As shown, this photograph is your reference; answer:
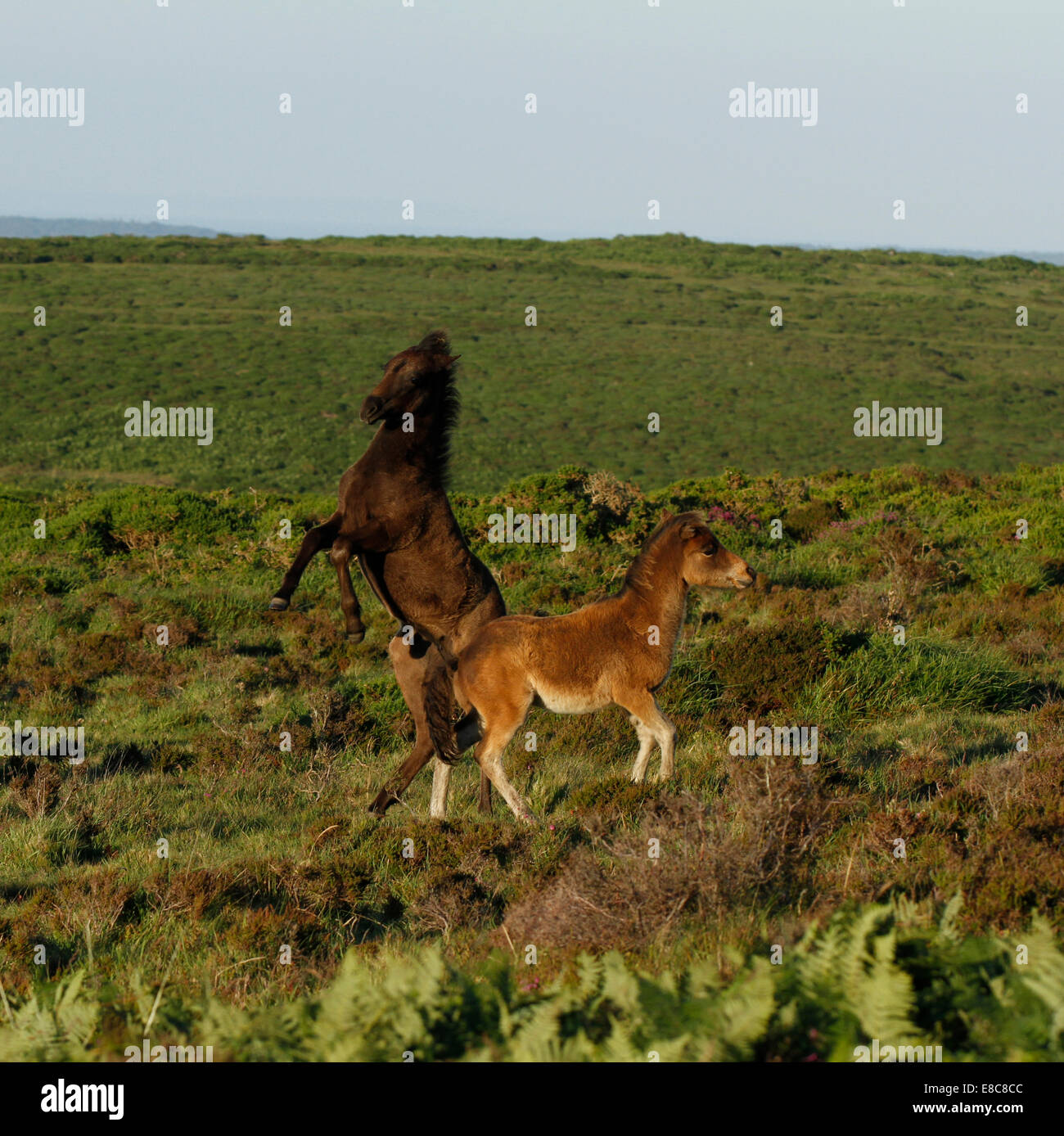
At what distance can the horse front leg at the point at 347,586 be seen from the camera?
22.6ft

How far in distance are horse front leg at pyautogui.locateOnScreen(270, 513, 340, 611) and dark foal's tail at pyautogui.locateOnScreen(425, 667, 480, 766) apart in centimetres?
103

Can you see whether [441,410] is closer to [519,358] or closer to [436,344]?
[436,344]

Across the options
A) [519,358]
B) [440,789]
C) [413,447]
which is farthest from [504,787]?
[519,358]

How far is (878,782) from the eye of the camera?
7.68 m

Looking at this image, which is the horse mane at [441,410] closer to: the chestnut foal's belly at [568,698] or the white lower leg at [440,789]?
the chestnut foal's belly at [568,698]

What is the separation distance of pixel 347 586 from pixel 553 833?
1805mm

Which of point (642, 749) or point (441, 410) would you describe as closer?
point (441, 410)

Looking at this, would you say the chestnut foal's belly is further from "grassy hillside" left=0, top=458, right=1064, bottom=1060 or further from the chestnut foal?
"grassy hillside" left=0, top=458, right=1064, bottom=1060

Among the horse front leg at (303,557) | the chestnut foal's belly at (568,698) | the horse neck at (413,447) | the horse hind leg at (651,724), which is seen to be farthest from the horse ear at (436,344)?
the horse hind leg at (651,724)

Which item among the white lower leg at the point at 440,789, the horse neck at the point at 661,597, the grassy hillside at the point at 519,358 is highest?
the grassy hillside at the point at 519,358

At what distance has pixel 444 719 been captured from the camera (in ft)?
24.1

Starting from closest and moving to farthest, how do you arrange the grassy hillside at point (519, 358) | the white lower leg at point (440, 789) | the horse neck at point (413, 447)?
1. the horse neck at point (413, 447)
2. the white lower leg at point (440, 789)
3. the grassy hillside at point (519, 358)

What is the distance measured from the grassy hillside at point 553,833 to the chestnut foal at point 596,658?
0.48 m

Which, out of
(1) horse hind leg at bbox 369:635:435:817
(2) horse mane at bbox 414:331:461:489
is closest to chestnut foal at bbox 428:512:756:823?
(1) horse hind leg at bbox 369:635:435:817
